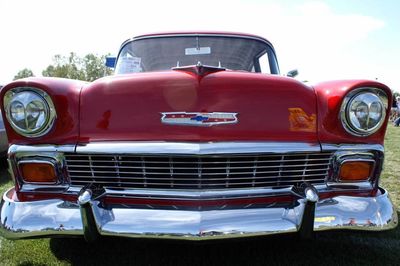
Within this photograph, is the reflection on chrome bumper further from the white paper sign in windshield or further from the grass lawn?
the white paper sign in windshield

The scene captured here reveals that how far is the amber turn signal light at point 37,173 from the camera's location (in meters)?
2.18

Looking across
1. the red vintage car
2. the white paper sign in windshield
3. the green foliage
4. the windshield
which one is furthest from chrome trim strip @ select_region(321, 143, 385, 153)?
the green foliage

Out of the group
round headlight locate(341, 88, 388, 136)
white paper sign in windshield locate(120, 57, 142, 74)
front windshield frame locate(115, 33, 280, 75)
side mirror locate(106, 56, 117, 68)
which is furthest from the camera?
side mirror locate(106, 56, 117, 68)

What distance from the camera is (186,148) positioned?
201cm

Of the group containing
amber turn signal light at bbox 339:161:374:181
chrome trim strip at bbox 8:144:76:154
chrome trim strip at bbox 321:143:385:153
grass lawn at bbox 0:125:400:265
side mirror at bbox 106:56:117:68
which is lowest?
grass lawn at bbox 0:125:400:265

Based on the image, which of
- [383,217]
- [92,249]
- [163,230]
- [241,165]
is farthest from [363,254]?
[92,249]

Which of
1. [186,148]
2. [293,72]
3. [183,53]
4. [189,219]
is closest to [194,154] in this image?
[186,148]

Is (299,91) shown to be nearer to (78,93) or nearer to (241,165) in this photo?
(241,165)

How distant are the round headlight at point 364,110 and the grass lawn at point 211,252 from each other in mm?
646

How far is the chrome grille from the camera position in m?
2.07

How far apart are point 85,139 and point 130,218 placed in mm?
500

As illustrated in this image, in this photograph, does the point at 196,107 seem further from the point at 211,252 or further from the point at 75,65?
the point at 75,65

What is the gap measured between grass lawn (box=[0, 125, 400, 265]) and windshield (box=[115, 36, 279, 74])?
1393 millimetres

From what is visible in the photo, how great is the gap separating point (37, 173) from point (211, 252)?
1195 mm
